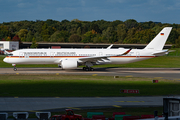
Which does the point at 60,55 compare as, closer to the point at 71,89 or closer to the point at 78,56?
the point at 78,56

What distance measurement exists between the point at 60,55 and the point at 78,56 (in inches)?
123

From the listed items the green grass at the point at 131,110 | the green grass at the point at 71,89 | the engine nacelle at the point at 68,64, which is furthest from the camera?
the engine nacelle at the point at 68,64

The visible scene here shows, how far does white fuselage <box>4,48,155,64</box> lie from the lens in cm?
4747

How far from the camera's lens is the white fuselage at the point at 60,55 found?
47.5 meters

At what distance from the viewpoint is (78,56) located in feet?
160

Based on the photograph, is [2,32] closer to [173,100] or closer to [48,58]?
[48,58]

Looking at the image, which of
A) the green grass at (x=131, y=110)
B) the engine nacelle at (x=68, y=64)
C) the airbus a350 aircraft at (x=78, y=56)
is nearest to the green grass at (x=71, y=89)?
the green grass at (x=131, y=110)

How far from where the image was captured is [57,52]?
1897 inches

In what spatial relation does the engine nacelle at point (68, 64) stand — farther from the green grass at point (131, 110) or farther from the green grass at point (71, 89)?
the green grass at point (131, 110)

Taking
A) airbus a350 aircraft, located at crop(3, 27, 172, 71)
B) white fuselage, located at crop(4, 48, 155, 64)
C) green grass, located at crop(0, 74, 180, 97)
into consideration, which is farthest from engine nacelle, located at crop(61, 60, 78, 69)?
green grass, located at crop(0, 74, 180, 97)

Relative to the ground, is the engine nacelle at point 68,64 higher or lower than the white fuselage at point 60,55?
lower

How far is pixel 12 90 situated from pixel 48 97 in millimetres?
5090

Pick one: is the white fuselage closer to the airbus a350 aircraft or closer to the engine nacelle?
the airbus a350 aircraft

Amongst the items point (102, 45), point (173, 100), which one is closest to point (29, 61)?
point (173, 100)
